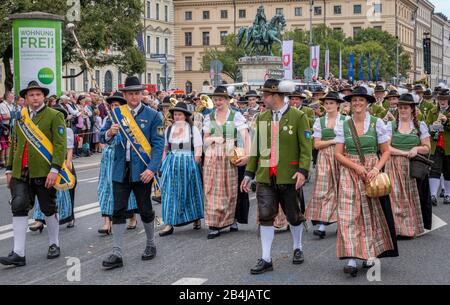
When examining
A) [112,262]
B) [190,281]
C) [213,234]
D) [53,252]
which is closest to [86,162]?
[213,234]

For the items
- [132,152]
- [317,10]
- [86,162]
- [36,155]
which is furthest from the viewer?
[317,10]

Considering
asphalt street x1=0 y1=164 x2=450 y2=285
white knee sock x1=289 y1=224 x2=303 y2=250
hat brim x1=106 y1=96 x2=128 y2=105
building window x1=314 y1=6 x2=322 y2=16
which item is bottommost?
asphalt street x1=0 y1=164 x2=450 y2=285

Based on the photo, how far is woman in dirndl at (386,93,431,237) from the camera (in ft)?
32.4

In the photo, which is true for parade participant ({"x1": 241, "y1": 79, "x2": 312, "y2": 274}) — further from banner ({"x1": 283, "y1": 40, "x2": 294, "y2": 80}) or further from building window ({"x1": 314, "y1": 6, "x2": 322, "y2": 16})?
building window ({"x1": 314, "y1": 6, "x2": 322, "y2": 16})

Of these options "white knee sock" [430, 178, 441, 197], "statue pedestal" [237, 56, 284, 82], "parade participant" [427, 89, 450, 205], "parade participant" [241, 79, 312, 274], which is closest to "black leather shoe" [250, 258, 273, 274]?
"parade participant" [241, 79, 312, 274]

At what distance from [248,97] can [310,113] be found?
7.53ft

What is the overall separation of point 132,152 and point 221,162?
7.33 ft

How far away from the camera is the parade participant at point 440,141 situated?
41.8 ft

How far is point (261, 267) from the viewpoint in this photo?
771 centimetres

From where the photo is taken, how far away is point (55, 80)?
61.3 feet

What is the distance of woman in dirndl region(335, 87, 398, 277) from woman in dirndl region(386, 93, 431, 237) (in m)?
2.18

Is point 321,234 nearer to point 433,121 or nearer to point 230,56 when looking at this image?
point 433,121

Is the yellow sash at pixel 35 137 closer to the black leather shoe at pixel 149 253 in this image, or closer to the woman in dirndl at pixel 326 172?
the black leather shoe at pixel 149 253

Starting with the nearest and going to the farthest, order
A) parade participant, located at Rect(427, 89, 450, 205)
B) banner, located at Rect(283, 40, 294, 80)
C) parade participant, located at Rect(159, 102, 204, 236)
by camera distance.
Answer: parade participant, located at Rect(159, 102, 204, 236) < parade participant, located at Rect(427, 89, 450, 205) < banner, located at Rect(283, 40, 294, 80)
